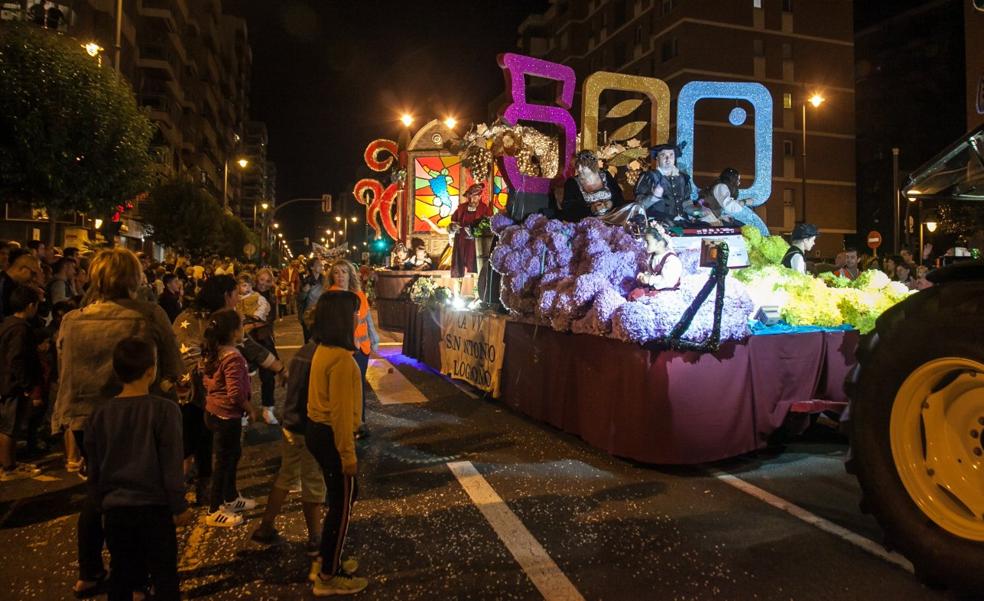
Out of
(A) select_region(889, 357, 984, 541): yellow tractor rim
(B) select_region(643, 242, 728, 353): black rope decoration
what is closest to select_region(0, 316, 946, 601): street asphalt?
(A) select_region(889, 357, 984, 541): yellow tractor rim

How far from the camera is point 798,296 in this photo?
6758mm

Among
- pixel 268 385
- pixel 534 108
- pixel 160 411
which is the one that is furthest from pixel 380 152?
pixel 160 411

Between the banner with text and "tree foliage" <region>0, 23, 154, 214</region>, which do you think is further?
"tree foliage" <region>0, 23, 154, 214</region>

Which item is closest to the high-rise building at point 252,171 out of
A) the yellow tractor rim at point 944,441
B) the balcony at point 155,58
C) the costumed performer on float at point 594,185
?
the balcony at point 155,58

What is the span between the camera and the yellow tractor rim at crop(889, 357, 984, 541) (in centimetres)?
313

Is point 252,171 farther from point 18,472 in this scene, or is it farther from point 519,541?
point 519,541

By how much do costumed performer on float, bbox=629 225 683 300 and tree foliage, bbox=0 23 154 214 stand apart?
11596 mm

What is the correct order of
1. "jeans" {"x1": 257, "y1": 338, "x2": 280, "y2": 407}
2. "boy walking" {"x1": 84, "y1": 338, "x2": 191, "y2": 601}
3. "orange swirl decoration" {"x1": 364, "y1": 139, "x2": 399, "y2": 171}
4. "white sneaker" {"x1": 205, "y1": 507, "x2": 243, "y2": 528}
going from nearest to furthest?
"boy walking" {"x1": 84, "y1": 338, "x2": 191, "y2": 601}
"white sneaker" {"x1": 205, "y1": 507, "x2": 243, "y2": 528}
"jeans" {"x1": 257, "y1": 338, "x2": 280, "y2": 407}
"orange swirl decoration" {"x1": 364, "y1": 139, "x2": 399, "y2": 171}

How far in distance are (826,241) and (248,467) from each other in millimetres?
43744

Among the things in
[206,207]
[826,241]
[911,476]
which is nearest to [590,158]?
[911,476]

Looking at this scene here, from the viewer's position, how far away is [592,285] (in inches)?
253

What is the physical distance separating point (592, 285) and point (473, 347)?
11.2 ft

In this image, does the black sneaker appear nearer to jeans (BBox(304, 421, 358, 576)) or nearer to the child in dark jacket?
the child in dark jacket

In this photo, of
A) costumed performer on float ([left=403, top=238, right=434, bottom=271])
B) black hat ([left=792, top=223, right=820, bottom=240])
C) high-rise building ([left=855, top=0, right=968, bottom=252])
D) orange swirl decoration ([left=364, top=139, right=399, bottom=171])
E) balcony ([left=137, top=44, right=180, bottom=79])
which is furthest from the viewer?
balcony ([left=137, top=44, right=180, bottom=79])
